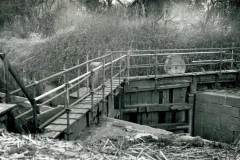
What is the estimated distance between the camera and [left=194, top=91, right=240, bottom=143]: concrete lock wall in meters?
12.2

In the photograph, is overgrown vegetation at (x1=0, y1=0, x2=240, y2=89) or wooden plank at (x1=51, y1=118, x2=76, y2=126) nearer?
wooden plank at (x1=51, y1=118, x2=76, y2=126)

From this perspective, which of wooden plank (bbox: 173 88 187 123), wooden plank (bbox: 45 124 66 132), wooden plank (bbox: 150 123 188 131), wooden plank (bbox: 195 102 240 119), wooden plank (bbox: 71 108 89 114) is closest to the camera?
wooden plank (bbox: 45 124 66 132)

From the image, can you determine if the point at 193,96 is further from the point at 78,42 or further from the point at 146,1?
the point at 146,1

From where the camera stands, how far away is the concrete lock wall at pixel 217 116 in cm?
1223

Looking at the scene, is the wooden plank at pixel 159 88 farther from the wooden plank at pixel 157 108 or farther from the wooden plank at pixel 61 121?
the wooden plank at pixel 61 121

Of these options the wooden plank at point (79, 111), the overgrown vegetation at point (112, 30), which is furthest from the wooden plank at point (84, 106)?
the overgrown vegetation at point (112, 30)

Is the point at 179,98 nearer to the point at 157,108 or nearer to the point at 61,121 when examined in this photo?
the point at 157,108

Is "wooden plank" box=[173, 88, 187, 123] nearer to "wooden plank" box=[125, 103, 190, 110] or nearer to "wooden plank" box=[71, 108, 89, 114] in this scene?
"wooden plank" box=[125, 103, 190, 110]

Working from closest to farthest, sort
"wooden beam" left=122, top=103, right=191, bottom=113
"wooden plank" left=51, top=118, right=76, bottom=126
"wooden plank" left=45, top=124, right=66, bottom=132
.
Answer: "wooden plank" left=45, top=124, right=66, bottom=132 < "wooden plank" left=51, top=118, right=76, bottom=126 < "wooden beam" left=122, top=103, right=191, bottom=113

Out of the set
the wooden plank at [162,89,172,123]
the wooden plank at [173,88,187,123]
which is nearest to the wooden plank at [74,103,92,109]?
the wooden plank at [162,89,172,123]

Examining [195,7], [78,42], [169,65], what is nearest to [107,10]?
[78,42]

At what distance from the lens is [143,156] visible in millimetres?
5086

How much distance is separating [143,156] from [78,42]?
12.4 meters


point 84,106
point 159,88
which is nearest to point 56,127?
point 84,106
